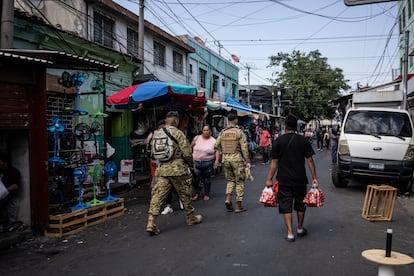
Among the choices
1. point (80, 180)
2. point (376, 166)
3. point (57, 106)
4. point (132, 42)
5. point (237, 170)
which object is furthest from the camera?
point (132, 42)

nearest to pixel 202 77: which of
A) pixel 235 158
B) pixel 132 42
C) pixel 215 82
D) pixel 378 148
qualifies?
pixel 215 82

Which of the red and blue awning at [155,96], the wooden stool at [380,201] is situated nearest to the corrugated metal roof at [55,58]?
the red and blue awning at [155,96]

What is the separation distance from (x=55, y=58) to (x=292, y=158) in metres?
4.03

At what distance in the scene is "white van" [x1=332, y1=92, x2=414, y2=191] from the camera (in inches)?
360

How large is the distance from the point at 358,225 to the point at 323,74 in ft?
120

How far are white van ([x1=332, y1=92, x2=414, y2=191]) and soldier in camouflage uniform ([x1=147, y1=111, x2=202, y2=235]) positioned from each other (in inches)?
192

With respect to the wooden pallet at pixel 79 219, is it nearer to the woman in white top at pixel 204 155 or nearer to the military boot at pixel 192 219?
the military boot at pixel 192 219

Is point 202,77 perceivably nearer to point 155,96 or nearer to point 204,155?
point 155,96

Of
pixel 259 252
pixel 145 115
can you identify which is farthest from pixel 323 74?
pixel 259 252

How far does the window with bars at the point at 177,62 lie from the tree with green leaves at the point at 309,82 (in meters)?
22.5

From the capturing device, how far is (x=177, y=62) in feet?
68.4

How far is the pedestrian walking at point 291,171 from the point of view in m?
5.51

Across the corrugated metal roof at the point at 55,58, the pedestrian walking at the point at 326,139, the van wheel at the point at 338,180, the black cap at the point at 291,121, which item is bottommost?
the van wheel at the point at 338,180

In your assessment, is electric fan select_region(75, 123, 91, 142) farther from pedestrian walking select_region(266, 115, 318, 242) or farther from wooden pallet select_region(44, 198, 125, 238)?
pedestrian walking select_region(266, 115, 318, 242)
